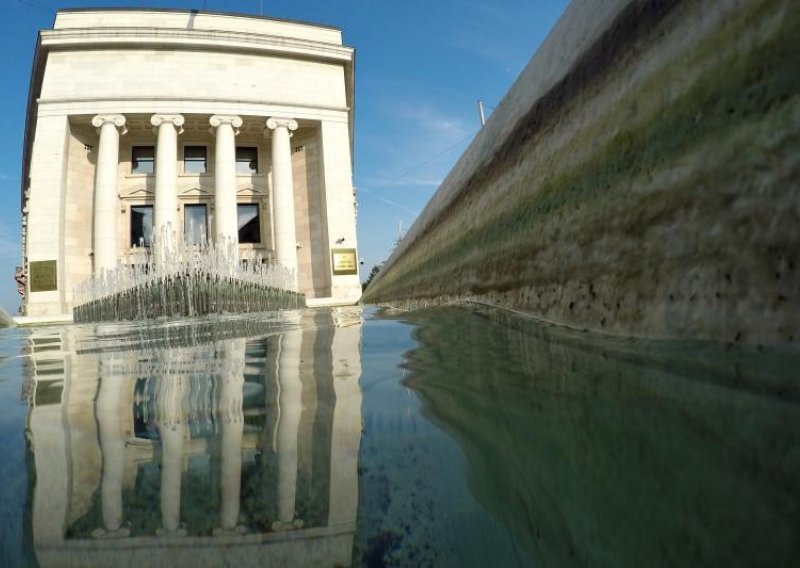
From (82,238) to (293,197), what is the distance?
32.6 feet

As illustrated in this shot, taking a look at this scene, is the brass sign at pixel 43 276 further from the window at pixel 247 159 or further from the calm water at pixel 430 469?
the calm water at pixel 430 469

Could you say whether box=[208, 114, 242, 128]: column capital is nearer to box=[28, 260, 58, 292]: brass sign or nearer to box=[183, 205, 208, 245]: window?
box=[183, 205, 208, 245]: window

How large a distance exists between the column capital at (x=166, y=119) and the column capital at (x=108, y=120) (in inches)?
50.1

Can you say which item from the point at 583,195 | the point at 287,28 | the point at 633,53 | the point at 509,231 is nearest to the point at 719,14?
the point at 633,53

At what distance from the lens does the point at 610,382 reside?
964mm

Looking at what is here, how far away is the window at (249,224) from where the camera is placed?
2439 cm

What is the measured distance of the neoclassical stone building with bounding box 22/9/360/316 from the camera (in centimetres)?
2016

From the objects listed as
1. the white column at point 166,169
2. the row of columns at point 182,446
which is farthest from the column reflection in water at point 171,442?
the white column at point 166,169

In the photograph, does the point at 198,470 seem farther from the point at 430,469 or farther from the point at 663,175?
the point at 663,175

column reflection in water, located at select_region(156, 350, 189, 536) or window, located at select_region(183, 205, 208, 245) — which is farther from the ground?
window, located at select_region(183, 205, 208, 245)

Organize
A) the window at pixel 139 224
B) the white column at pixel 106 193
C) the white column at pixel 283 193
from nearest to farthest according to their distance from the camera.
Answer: the white column at pixel 106 193, the white column at pixel 283 193, the window at pixel 139 224

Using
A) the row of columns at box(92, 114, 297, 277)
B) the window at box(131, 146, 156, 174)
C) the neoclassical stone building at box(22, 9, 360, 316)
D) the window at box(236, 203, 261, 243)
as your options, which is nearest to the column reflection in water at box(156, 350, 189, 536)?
the neoclassical stone building at box(22, 9, 360, 316)

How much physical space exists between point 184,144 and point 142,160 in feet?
7.82

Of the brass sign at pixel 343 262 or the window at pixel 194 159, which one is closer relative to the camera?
the brass sign at pixel 343 262
